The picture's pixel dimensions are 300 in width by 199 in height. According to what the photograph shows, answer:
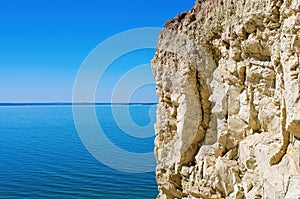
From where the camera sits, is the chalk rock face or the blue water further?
the blue water

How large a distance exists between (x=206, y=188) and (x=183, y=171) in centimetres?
132

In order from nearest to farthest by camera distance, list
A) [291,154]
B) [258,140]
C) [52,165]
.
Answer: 1. [291,154]
2. [258,140]
3. [52,165]

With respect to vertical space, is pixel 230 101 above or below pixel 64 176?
above

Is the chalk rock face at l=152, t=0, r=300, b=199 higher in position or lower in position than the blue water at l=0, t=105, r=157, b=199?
higher

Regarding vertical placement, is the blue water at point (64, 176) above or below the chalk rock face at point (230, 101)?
below

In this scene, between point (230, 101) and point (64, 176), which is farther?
point (64, 176)

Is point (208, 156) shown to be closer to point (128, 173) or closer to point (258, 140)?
point (258, 140)

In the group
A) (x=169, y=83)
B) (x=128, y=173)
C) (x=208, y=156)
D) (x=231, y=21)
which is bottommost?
(x=128, y=173)

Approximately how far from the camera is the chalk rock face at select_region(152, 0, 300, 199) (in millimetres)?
8039

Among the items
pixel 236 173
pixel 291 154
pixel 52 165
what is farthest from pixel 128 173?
pixel 291 154

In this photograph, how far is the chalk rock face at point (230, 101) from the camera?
26.4 feet

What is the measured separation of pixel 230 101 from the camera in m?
10.7

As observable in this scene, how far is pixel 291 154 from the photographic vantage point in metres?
7.96

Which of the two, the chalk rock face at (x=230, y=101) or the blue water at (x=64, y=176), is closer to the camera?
the chalk rock face at (x=230, y=101)
